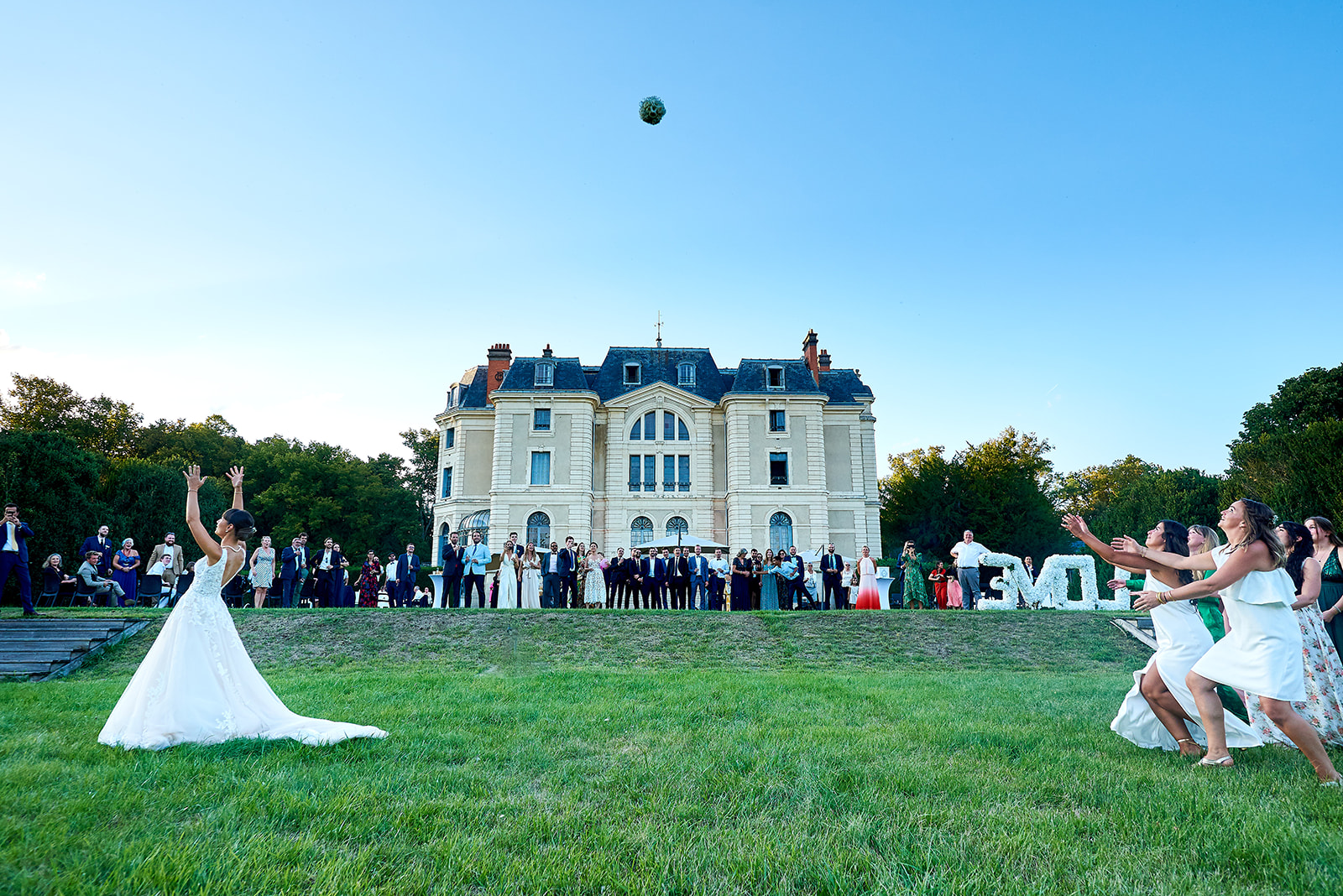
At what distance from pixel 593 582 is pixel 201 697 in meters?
17.0

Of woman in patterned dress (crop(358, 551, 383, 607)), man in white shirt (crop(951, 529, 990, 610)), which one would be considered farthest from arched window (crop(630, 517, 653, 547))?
man in white shirt (crop(951, 529, 990, 610))

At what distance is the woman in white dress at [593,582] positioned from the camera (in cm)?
2262

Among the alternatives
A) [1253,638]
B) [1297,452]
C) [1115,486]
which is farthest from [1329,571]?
[1115,486]

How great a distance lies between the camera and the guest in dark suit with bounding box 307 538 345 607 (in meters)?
21.9

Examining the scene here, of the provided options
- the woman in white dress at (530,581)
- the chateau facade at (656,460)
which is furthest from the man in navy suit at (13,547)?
the chateau facade at (656,460)

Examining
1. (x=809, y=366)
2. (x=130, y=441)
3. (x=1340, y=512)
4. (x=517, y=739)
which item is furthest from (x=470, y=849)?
(x=130, y=441)

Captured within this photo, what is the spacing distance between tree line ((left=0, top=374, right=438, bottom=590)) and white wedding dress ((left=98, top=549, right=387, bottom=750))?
29392mm

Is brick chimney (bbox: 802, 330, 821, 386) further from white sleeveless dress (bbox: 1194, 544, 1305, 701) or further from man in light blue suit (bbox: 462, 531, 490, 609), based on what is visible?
white sleeveless dress (bbox: 1194, 544, 1305, 701)

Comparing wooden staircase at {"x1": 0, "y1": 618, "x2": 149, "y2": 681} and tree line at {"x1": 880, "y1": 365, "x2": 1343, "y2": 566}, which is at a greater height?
tree line at {"x1": 880, "y1": 365, "x2": 1343, "y2": 566}

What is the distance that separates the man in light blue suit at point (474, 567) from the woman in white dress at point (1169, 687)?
17.2m

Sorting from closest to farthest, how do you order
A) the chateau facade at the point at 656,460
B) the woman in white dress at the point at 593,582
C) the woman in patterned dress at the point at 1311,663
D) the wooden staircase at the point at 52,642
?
the woman in patterned dress at the point at 1311,663, the wooden staircase at the point at 52,642, the woman in white dress at the point at 593,582, the chateau facade at the point at 656,460

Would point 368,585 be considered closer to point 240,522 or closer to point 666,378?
point 240,522

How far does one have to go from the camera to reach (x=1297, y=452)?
30.8 m

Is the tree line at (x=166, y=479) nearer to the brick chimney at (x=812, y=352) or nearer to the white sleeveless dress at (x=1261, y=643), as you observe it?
the brick chimney at (x=812, y=352)
